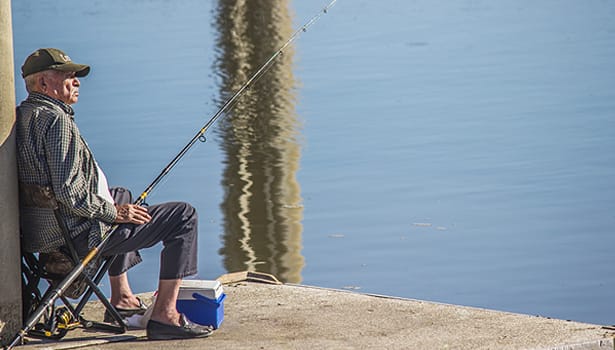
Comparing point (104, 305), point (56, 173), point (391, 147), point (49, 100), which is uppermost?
point (49, 100)

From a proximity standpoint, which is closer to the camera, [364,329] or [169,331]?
[169,331]

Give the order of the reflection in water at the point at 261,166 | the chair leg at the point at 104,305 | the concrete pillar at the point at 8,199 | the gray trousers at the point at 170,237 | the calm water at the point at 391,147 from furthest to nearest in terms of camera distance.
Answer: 1. the reflection in water at the point at 261,166
2. the calm water at the point at 391,147
3. the gray trousers at the point at 170,237
4. the chair leg at the point at 104,305
5. the concrete pillar at the point at 8,199

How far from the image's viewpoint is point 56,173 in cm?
576

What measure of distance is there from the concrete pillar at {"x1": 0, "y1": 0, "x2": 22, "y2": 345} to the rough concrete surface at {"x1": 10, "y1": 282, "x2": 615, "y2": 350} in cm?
15

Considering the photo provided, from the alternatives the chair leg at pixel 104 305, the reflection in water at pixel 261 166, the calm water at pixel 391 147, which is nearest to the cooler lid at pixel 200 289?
the chair leg at pixel 104 305

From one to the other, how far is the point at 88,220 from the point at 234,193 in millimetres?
5116

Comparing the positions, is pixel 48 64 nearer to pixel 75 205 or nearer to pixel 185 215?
pixel 75 205

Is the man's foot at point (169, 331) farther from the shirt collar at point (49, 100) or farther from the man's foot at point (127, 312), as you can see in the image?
the shirt collar at point (49, 100)

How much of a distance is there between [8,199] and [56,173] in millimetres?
225

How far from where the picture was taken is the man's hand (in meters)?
5.89

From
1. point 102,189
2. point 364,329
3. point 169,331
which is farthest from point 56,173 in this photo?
point 364,329

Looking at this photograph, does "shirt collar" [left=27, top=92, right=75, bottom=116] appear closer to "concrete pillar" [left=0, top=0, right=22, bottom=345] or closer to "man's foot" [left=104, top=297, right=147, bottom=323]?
"concrete pillar" [left=0, top=0, right=22, bottom=345]

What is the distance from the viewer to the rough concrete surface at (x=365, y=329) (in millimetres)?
5879

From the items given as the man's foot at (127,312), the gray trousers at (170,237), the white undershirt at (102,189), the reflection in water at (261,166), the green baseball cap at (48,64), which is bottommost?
the reflection in water at (261,166)
